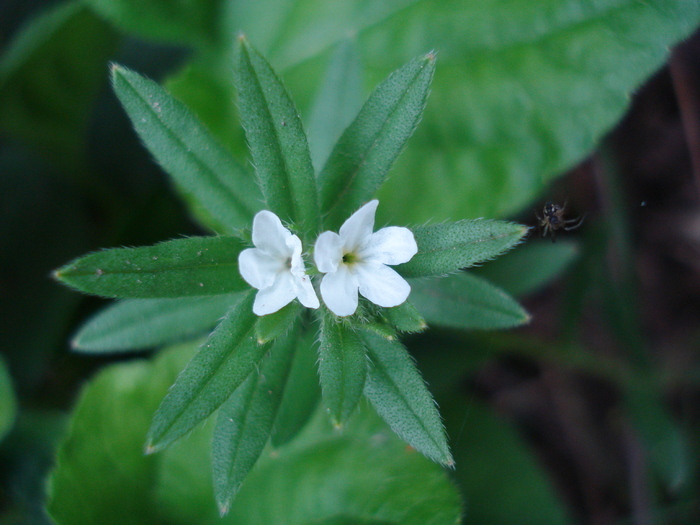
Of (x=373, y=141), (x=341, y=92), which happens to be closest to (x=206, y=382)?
(x=373, y=141)

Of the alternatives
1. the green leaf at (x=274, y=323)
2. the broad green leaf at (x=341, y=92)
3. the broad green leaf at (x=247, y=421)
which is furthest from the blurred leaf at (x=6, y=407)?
the broad green leaf at (x=341, y=92)

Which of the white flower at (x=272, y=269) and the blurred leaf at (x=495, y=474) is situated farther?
the blurred leaf at (x=495, y=474)

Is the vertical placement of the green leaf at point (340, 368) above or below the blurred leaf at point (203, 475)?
above

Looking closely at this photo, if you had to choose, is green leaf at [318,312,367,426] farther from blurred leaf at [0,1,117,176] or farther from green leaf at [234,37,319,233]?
blurred leaf at [0,1,117,176]

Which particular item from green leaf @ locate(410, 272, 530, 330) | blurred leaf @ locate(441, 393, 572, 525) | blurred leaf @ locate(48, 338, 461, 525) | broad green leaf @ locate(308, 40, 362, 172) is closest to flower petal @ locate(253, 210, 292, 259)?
green leaf @ locate(410, 272, 530, 330)

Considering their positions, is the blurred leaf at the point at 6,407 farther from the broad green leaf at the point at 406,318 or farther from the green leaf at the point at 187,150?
the broad green leaf at the point at 406,318

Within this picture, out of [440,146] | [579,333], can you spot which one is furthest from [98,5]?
[579,333]

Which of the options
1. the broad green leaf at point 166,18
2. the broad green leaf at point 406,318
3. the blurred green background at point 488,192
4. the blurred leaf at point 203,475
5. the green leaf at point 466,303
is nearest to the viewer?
the broad green leaf at point 406,318
